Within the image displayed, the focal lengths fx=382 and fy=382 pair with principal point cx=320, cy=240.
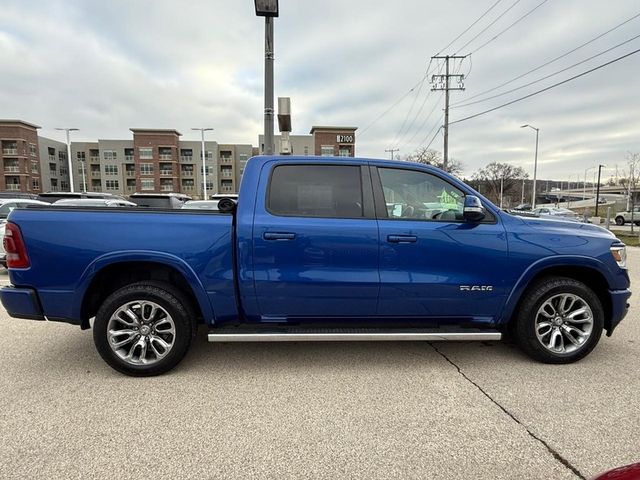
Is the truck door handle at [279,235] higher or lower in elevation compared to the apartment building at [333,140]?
lower

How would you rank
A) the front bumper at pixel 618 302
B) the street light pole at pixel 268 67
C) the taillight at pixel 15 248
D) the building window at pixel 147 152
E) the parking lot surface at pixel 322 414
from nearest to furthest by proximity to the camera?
1. the parking lot surface at pixel 322 414
2. the taillight at pixel 15 248
3. the front bumper at pixel 618 302
4. the street light pole at pixel 268 67
5. the building window at pixel 147 152

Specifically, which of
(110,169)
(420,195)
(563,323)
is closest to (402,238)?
(420,195)

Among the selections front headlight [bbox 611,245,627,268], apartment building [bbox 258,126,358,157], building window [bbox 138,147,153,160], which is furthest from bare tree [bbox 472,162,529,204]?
front headlight [bbox 611,245,627,268]

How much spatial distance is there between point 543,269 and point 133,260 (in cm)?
364

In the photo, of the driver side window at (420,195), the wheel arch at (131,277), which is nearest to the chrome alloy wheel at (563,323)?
the driver side window at (420,195)

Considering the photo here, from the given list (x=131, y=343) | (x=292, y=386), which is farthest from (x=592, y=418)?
(x=131, y=343)

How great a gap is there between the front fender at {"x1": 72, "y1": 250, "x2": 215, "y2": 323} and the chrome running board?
400 millimetres

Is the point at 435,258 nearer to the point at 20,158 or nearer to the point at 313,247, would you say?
the point at 313,247

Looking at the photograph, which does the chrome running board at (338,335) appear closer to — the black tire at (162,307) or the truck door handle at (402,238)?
the black tire at (162,307)

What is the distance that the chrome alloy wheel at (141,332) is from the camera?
10.9 feet

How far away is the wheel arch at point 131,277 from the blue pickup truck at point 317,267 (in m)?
0.01

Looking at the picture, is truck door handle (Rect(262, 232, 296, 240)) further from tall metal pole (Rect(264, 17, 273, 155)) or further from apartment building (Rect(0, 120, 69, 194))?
apartment building (Rect(0, 120, 69, 194))

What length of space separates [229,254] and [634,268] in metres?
10.4

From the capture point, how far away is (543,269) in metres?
3.52
